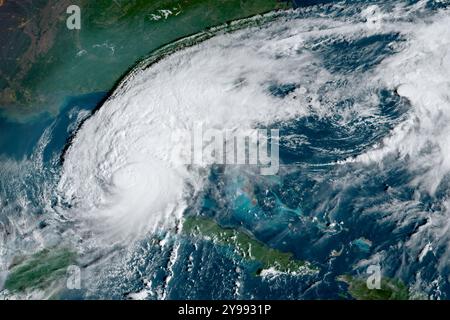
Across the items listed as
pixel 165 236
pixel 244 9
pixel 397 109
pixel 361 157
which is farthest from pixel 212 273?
pixel 244 9

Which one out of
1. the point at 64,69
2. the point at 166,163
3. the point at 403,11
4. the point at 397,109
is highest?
the point at 403,11

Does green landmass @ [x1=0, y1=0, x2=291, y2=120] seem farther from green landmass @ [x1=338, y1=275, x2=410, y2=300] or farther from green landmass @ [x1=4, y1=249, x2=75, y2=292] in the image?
green landmass @ [x1=338, y1=275, x2=410, y2=300]

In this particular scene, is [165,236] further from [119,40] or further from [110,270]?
[119,40]

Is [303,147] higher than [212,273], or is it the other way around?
[303,147]

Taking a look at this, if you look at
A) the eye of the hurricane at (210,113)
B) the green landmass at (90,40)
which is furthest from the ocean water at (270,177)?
the green landmass at (90,40)

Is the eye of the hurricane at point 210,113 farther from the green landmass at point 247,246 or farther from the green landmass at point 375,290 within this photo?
the green landmass at point 375,290

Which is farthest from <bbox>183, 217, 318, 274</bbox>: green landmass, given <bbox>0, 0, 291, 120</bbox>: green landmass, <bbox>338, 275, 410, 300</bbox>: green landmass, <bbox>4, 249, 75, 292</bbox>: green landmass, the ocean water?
<bbox>0, 0, 291, 120</bbox>: green landmass
